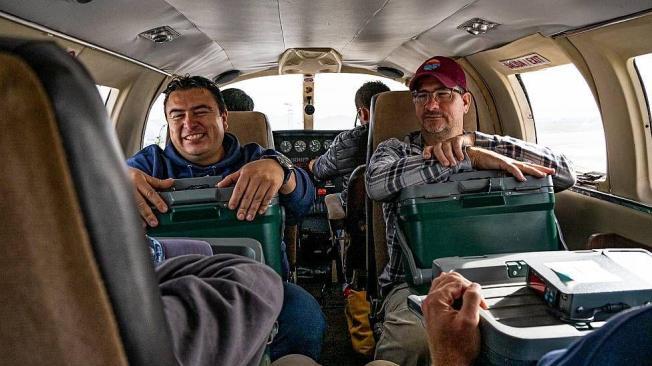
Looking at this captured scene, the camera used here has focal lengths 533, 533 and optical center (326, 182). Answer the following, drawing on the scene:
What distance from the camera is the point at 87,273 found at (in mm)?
646

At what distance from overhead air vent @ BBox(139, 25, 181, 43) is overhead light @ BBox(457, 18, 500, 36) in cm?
213

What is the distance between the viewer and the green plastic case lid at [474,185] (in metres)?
2.25

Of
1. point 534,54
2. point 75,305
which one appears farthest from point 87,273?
point 534,54

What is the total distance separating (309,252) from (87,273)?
5.12m

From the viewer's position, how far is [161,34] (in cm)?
394

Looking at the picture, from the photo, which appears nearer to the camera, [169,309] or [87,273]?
[87,273]

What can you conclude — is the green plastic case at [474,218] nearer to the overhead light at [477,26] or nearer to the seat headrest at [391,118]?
the seat headrest at [391,118]

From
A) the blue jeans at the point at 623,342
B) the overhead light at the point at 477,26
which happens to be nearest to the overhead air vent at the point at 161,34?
the overhead light at the point at 477,26

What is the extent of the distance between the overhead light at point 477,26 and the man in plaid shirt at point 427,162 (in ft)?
2.76

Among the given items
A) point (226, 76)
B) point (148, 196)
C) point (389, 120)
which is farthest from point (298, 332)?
point (226, 76)

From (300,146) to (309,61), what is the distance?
0.98m

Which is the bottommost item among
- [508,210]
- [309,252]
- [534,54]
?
[309,252]

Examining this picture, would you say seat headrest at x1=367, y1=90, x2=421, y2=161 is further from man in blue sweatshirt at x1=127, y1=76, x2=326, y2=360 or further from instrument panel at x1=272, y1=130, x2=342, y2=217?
instrument panel at x1=272, y1=130, x2=342, y2=217

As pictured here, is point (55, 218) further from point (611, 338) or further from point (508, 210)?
point (508, 210)
